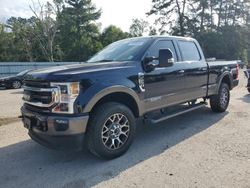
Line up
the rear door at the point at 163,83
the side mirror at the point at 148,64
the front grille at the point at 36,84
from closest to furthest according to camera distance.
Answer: the front grille at the point at 36,84, the side mirror at the point at 148,64, the rear door at the point at 163,83

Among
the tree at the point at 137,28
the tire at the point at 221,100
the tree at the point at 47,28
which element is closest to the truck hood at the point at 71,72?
the tire at the point at 221,100

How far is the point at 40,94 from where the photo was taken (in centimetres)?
438

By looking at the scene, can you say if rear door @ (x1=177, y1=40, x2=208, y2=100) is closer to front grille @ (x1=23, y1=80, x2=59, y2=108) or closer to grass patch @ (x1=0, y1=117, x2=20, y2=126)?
front grille @ (x1=23, y1=80, x2=59, y2=108)

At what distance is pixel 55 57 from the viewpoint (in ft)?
152

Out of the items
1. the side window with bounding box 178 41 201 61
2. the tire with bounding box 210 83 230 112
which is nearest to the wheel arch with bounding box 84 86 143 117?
the side window with bounding box 178 41 201 61

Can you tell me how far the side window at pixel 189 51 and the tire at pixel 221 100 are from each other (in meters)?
1.30

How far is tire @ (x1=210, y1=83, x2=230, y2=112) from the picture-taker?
7.59 m

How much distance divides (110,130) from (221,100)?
167 inches

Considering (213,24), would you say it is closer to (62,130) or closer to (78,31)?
(78,31)

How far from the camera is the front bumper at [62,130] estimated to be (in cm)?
410

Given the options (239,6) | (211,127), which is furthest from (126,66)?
(239,6)

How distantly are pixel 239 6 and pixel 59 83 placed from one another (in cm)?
5247

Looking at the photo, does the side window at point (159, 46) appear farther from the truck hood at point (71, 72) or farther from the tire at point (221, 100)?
the tire at point (221, 100)

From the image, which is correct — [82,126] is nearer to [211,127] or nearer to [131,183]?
[131,183]
